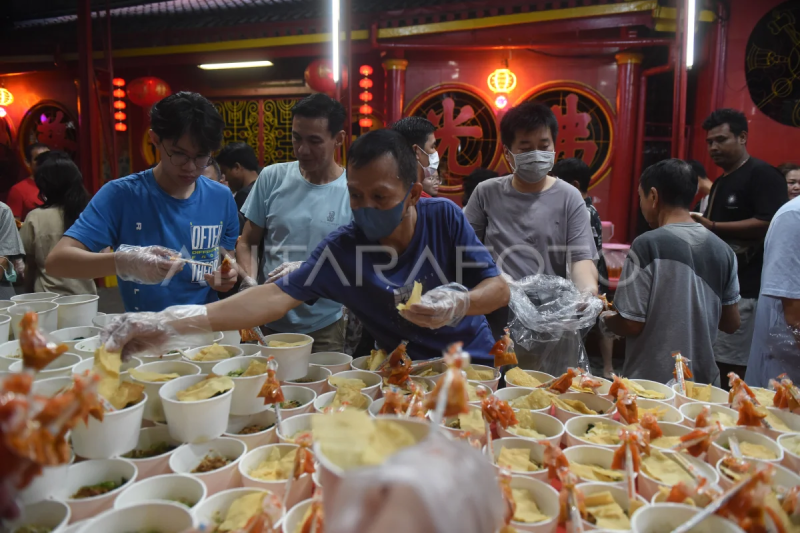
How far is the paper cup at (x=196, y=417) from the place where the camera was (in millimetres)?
1284

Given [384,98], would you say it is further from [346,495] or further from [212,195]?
[346,495]

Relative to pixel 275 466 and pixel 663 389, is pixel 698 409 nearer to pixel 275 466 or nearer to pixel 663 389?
pixel 663 389

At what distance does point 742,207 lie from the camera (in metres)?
3.75

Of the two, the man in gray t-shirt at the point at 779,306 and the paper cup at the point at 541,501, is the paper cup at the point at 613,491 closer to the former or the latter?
the paper cup at the point at 541,501

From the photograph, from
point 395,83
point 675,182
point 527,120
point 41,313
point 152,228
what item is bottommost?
point 41,313

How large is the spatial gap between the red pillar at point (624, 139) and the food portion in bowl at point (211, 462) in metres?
6.40

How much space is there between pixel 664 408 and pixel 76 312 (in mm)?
2226

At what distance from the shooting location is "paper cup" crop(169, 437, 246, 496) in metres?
1.18

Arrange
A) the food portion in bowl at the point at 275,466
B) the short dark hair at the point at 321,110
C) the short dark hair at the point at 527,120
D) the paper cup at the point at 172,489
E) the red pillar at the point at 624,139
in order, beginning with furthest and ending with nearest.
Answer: the red pillar at the point at 624,139, the short dark hair at the point at 527,120, the short dark hair at the point at 321,110, the food portion in bowl at the point at 275,466, the paper cup at the point at 172,489

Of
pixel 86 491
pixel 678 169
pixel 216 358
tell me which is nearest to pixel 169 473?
pixel 86 491

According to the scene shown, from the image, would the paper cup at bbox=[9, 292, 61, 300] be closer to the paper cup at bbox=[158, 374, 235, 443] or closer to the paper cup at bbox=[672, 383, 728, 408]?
the paper cup at bbox=[158, 374, 235, 443]

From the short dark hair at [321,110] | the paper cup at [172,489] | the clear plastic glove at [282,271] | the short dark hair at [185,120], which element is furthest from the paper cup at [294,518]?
the short dark hair at [321,110]

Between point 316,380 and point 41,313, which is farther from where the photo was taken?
point 41,313

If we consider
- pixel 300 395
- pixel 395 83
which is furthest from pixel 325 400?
pixel 395 83
